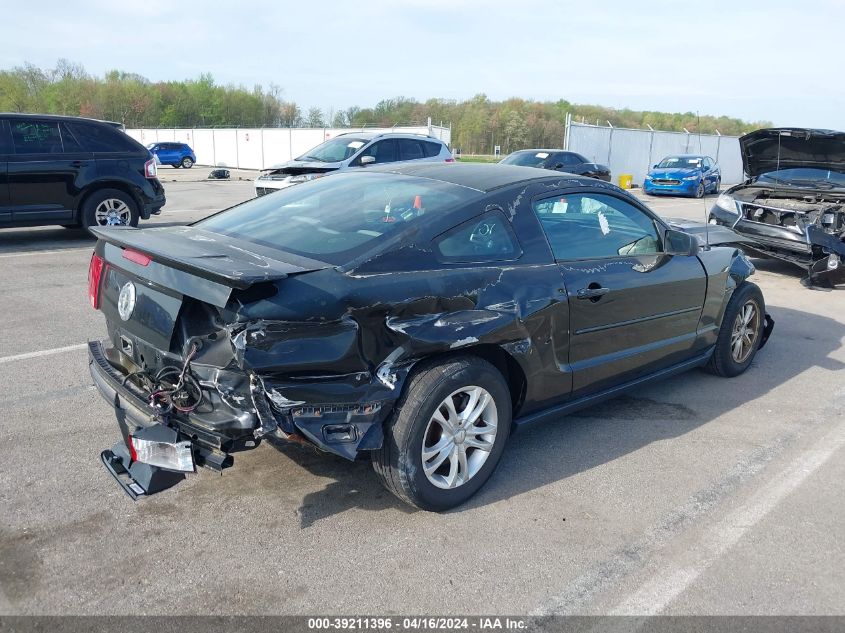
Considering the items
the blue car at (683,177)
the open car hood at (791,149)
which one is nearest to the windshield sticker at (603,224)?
the open car hood at (791,149)

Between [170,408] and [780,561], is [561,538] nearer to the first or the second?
[780,561]

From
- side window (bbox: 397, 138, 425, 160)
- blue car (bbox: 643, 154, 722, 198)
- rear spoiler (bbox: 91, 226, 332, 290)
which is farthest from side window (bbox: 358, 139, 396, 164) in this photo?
blue car (bbox: 643, 154, 722, 198)

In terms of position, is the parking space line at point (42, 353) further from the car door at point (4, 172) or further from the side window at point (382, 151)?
the side window at point (382, 151)

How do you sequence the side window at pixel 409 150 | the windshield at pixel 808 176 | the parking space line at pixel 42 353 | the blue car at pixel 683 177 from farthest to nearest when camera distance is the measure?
the blue car at pixel 683 177
the side window at pixel 409 150
the windshield at pixel 808 176
the parking space line at pixel 42 353

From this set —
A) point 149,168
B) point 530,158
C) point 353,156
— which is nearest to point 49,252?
point 149,168

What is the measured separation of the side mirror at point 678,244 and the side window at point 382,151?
9716mm

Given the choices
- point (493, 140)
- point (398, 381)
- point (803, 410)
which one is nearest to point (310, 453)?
point (398, 381)

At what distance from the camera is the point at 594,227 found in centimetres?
417

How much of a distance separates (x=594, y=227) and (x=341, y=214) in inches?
59.7

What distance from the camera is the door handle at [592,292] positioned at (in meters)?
3.81

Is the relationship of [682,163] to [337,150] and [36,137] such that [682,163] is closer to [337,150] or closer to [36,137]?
[337,150]

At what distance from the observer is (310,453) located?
3.85 m

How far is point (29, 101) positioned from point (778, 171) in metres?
72.7

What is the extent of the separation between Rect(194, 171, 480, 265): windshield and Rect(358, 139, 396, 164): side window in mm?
9545
